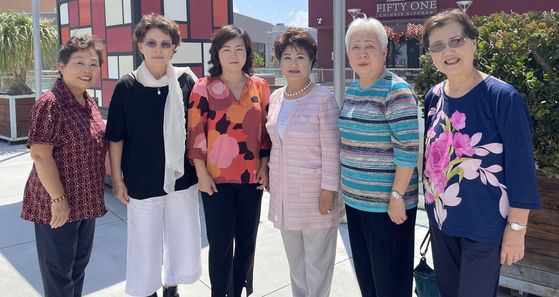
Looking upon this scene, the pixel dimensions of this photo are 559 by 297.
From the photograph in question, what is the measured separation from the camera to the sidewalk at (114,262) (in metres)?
3.15

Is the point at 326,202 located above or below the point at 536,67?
below

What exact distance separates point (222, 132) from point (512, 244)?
63.7 inches

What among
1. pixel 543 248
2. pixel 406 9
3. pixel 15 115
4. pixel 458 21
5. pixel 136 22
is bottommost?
pixel 543 248

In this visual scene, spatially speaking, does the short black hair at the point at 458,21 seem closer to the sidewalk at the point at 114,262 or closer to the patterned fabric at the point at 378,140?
the patterned fabric at the point at 378,140

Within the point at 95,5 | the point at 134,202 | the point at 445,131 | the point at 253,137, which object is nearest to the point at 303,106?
the point at 253,137

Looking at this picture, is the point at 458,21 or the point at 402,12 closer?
the point at 458,21

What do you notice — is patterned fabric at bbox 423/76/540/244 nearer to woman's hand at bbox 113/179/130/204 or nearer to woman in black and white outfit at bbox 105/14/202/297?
woman in black and white outfit at bbox 105/14/202/297

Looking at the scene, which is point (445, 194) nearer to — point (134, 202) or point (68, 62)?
point (134, 202)

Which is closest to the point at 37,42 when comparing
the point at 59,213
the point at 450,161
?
the point at 59,213

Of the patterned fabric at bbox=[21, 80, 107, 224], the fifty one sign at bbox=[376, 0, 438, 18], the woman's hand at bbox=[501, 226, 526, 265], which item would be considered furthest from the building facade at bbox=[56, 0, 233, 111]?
the fifty one sign at bbox=[376, 0, 438, 18]

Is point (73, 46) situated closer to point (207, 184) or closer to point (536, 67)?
point (207, 184)

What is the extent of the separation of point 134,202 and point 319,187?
119cm

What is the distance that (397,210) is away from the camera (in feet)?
6.88

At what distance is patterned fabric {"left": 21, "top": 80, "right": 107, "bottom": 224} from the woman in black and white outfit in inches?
6.0
